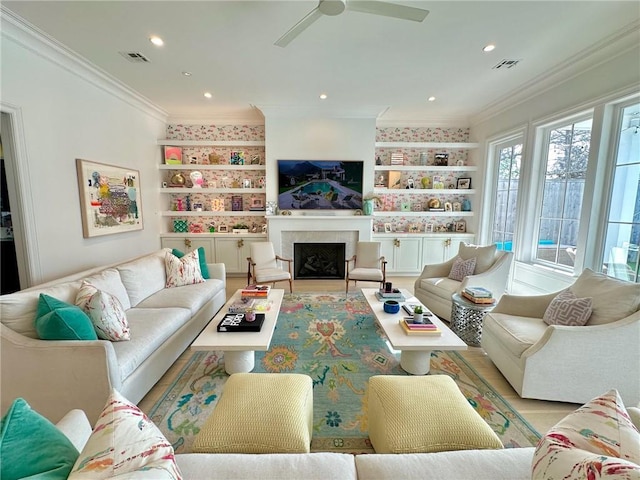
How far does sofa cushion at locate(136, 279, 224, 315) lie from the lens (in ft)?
8.96

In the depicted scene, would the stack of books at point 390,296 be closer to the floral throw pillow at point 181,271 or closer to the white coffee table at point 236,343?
the white coffee table at point 236,343

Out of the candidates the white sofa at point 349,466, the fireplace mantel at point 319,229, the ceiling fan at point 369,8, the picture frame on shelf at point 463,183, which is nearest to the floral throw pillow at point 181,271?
the fireplace mantel at point 319,229

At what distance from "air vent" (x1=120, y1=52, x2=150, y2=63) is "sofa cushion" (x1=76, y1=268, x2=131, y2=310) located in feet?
7.27

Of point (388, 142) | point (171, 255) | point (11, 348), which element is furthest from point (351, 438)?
point (388, 142)

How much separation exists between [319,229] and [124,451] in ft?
14.2

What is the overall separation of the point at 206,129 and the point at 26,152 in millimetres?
2987

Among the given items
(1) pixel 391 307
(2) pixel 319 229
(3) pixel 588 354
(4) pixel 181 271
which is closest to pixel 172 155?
(4) pixel 181 271

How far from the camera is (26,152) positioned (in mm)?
2535

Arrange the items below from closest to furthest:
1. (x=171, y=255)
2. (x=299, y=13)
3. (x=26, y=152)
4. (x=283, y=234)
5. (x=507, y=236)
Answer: (x=299, y=13)
(x=26, y=152)
(x=171, y=255)
(x=507, y=236)
(x=283, y=234)

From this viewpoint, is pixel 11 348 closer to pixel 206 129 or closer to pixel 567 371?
pixel 567 371

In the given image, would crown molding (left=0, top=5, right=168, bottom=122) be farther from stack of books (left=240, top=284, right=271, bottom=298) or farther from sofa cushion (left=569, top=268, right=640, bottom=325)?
sofa cushion (left=569, top=268, right=640, bottom=325)

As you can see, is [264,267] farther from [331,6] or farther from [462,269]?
[331,6]

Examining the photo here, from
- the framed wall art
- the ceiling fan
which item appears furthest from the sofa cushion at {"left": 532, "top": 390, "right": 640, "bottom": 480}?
the framed wall art

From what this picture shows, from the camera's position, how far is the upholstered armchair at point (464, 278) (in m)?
3.16
